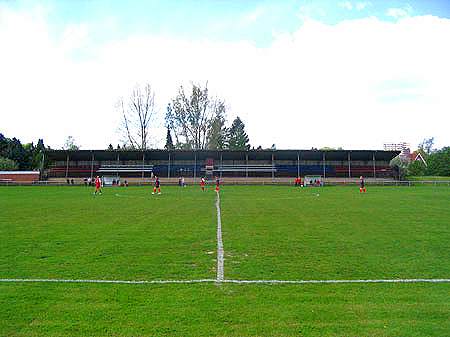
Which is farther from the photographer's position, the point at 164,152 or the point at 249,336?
the point at 164,152

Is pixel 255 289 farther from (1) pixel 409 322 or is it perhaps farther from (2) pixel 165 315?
(1) pixel 409 322

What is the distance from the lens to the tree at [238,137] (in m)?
91.3

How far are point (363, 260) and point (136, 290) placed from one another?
4.53 m

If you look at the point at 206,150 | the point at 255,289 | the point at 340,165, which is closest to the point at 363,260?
the point at 255,289

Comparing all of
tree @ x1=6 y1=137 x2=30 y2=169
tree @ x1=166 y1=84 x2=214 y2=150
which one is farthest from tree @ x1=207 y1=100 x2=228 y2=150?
tree @ x1=6 y1=137 x2=30 y2=169

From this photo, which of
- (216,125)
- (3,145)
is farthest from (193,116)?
(3,145)

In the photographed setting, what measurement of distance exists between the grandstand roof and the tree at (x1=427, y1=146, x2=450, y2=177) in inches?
785

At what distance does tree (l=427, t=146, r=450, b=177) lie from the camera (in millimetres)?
74000

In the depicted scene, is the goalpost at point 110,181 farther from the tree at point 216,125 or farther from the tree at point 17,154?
the tree at point 17,154

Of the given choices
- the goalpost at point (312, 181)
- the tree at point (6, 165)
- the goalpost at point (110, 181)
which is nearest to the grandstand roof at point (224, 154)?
the goalpost at point (110, 181)

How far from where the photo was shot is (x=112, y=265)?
698 cm

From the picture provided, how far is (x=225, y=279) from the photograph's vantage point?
20.0 ft

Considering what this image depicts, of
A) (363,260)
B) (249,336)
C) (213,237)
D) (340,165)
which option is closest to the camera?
(249,336)

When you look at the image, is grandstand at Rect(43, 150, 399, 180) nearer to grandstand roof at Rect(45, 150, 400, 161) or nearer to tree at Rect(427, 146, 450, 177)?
grandstand roof at Rect(45, 150, 400, 161)
